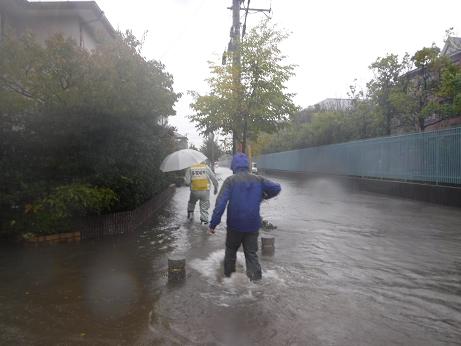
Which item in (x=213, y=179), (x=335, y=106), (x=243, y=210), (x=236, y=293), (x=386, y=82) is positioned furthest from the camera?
(x=335, y=106)

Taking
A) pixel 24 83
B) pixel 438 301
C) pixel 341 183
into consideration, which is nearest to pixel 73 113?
pixel 24 83

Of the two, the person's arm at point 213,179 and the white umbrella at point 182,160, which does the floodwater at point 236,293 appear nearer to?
the person's arm at point 213,179

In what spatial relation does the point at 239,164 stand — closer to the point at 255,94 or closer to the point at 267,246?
the point at 267,246

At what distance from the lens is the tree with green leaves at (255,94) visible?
1187cm

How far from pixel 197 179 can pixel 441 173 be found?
9279 millimetres

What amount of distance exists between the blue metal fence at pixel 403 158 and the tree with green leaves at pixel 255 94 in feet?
19.4

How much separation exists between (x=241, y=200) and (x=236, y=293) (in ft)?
3.70

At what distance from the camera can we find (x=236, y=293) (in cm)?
529

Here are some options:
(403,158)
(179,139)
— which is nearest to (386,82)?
(403,158)

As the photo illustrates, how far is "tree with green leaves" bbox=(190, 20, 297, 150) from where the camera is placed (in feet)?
38.9

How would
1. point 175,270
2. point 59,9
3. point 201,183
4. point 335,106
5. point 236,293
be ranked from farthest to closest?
1. point 335,106
2. point 59,9
3. point 201,183
4. point 175,270
5. point 236,293

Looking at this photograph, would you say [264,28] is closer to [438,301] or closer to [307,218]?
[307,218]

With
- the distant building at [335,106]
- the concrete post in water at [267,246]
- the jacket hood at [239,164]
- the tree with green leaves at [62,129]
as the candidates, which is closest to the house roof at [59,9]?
the tree with green leaves at [62,129]

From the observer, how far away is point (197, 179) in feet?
34.9
